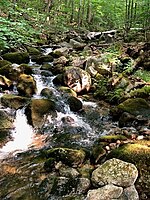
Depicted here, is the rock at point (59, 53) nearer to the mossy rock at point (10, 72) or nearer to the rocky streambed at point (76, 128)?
the rocky streambed at point (76, 128)

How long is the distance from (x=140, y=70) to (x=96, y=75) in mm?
1926

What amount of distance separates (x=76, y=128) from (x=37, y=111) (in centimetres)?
121

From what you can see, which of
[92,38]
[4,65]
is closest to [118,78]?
[4,65]

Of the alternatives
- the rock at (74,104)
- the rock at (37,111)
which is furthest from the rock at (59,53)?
the rock at (37,111)

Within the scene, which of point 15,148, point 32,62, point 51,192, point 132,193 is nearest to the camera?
point 132,193

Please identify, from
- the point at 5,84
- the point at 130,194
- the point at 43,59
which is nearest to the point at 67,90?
the point at 5,84

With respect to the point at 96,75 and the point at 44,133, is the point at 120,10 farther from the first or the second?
the point at 44,133

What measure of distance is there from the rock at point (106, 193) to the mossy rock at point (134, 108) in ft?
13.2

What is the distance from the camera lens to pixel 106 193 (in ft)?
13.4

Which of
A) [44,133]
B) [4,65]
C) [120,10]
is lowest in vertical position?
[44,133]

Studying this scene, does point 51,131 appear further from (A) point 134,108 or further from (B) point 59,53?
(B) point 59,53

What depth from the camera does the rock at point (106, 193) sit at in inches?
159

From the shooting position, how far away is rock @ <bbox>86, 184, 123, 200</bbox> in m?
4.05

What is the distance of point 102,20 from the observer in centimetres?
3130
